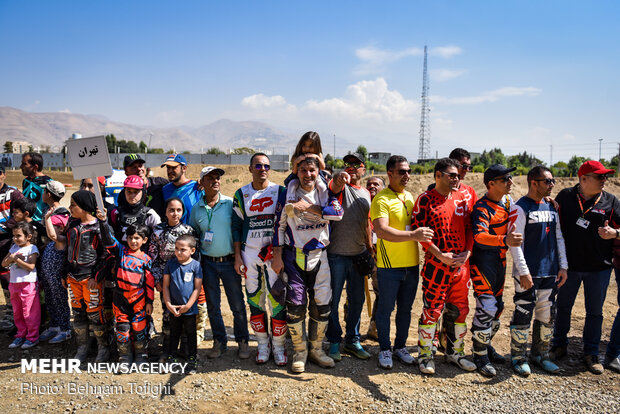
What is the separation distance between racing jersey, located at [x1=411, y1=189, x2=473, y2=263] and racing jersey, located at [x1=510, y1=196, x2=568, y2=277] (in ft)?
1.93

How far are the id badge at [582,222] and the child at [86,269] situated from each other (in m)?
5.68

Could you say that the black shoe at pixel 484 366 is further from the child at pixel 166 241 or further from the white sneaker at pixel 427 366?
the child at pixel 166 241

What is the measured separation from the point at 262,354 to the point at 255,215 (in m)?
1.69

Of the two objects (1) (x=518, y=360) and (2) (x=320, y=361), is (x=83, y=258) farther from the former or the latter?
(1) (x=518, y=360)

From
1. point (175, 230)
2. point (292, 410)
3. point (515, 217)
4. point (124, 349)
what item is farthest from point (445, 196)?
point (124, 349)

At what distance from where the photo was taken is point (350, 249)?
→ 14.7ft

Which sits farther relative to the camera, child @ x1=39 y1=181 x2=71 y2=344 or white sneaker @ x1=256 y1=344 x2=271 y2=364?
child @ x1=39 y1=181 x2=71 y2=344

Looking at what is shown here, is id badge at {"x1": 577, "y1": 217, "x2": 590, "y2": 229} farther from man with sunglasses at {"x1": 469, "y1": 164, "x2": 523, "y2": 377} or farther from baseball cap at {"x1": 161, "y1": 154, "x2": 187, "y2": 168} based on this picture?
baseball cap at {"x1": 161, "y1": 154, "x2": 187, "y2": 168}

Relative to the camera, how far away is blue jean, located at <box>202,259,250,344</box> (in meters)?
4.60

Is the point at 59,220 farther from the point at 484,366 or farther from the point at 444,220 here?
the point at 484,366

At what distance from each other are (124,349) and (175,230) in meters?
1.48

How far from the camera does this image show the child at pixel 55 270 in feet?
16.1

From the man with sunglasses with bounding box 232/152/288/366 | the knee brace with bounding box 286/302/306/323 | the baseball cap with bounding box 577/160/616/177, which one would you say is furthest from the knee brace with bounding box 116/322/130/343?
the baseball cap with bounding box 577/160/616/177

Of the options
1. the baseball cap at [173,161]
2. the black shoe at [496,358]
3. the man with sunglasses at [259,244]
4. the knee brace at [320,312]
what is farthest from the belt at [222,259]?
the black shoe at [496,358]
